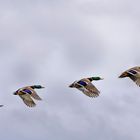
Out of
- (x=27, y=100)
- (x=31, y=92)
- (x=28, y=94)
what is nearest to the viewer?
(x=27, y=100)

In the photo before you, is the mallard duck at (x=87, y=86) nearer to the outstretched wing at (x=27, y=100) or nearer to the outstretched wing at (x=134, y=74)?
the outstretched wing at (x=134, y=74)

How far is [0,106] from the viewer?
4823 inches

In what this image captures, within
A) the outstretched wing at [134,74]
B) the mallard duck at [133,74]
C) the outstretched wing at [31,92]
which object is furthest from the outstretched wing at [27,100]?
the outstretched wing at [134,74]

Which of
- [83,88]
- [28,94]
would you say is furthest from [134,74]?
[28,94]

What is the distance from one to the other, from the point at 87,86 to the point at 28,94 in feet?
50.4

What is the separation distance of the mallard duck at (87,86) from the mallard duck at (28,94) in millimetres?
9698

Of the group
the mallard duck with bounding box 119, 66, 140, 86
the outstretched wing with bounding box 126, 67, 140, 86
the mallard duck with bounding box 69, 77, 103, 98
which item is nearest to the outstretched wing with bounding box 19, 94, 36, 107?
the mallard duck with bounding box 69, 77, 103, 98

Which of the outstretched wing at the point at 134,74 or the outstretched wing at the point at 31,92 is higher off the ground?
the outstretched wing at the point at 31,92

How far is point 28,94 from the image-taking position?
138500mm

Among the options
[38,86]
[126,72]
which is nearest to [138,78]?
[126,72]

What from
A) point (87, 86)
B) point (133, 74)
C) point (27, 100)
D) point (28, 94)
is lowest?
point (133, 74)

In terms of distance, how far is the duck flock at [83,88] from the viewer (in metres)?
126

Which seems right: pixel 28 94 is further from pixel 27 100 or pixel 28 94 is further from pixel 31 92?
pixel 27 100

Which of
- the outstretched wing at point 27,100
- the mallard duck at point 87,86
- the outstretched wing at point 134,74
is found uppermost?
the outstretched wing at point 27,100
